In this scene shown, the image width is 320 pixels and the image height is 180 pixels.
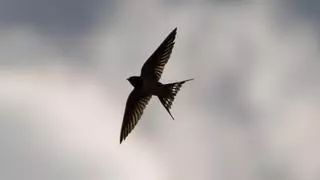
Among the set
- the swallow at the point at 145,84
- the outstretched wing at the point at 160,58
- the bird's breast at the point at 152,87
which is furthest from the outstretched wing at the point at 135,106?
the outstretched wing at the point at 160,58

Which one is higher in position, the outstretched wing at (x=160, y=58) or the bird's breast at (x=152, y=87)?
the outstretched wing at (x=160, y=58)

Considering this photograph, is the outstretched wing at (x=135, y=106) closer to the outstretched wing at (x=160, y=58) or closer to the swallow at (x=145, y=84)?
the swallow at (x=145, y=84)

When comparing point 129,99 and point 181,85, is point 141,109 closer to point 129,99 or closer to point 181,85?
point 129,99

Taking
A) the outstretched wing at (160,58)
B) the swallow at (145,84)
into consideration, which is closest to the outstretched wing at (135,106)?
the swallow at (145,84)

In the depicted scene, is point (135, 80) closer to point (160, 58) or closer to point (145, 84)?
point (145, 84)

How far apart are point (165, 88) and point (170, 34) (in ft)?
6.30

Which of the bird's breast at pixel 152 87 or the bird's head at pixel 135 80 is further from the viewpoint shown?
the bird's head at pixel 135 80

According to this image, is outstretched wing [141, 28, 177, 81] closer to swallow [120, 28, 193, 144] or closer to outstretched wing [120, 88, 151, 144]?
swallow [120, 28, 193, 144]

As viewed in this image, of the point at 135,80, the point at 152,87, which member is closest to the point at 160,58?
the point at 135,80

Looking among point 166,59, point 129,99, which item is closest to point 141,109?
point 129,99

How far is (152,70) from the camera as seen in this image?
53.0ft

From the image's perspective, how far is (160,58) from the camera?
16375mm

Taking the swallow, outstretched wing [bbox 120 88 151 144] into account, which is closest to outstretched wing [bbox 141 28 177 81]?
the swallow

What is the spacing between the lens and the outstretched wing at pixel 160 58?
1612 cm
